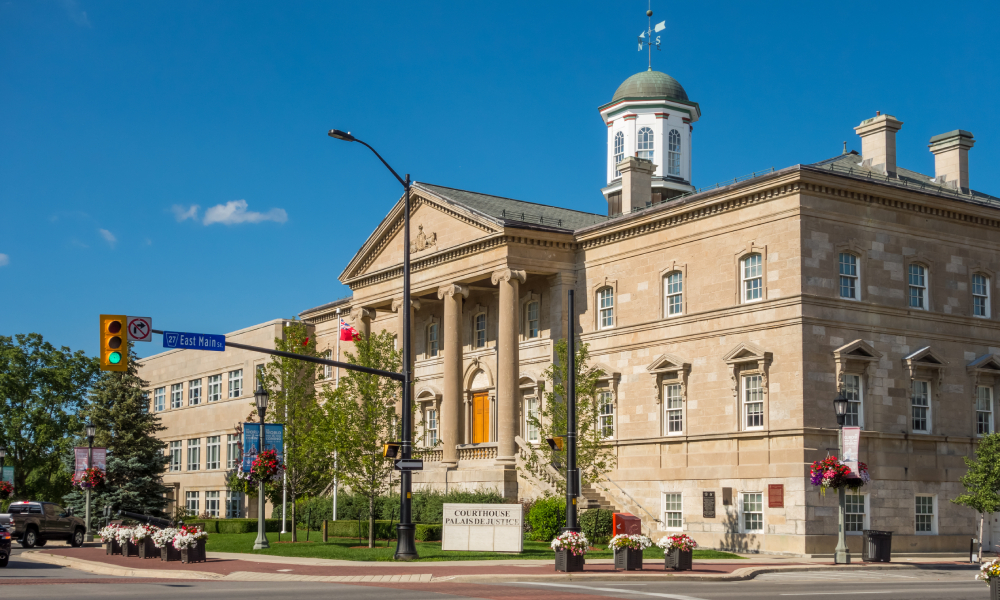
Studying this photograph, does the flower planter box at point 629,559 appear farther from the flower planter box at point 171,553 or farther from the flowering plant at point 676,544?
the flower planter box at point 171,553

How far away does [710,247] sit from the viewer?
42.9m

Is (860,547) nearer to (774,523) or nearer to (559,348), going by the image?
(774,523)

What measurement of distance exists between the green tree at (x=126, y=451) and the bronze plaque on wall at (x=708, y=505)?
28.9 metres

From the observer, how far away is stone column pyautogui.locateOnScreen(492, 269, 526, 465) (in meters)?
47.7

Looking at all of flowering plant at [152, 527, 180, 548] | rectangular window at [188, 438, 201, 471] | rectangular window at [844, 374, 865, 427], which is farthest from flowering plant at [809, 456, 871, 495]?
rectangular window at [188, 438, 201, 471]

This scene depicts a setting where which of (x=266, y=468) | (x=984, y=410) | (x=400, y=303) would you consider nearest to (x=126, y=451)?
(x=400, y=303)

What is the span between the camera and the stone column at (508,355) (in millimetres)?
47719

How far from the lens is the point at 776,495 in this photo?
3834 centimetres

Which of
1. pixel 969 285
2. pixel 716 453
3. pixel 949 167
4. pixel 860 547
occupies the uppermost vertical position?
pixel 949 167

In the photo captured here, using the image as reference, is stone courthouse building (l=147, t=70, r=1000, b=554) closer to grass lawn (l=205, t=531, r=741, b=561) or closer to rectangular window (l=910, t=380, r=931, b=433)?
rectangular window (l=910, t=380, r=931, b=433)

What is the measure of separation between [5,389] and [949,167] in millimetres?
66465

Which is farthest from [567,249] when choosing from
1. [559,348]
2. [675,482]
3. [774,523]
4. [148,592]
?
[148,592]

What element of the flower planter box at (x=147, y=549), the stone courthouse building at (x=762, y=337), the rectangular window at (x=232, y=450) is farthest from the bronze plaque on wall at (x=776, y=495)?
the rectangular window at (x=232, y=450)

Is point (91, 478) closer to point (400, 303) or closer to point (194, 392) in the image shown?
point (400, 303)
